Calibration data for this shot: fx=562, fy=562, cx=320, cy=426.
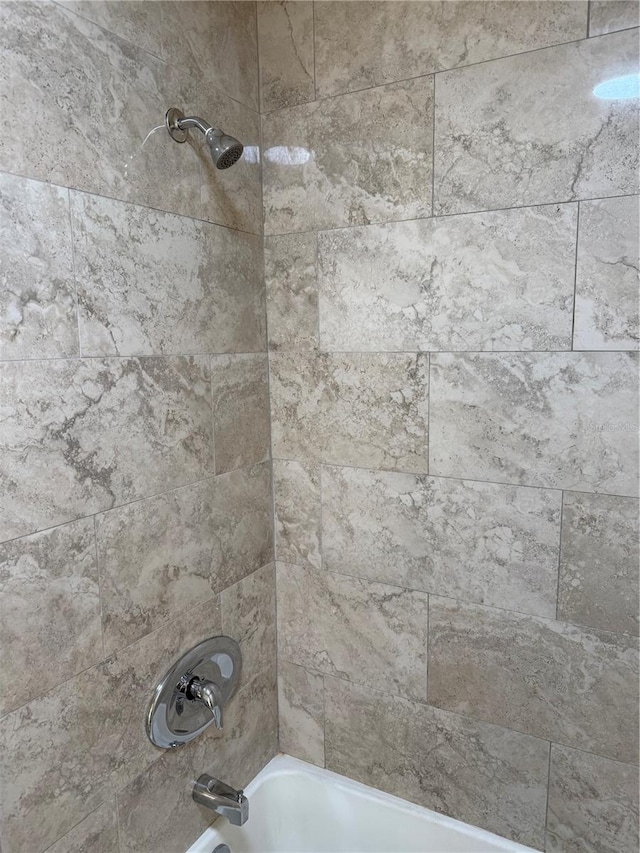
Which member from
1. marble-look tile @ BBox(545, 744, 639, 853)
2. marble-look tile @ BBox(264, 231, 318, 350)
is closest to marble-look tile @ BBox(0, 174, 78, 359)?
marble-look tile @ BBox(264, 231, 318, 350)

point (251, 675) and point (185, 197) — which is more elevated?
point (185, 197)

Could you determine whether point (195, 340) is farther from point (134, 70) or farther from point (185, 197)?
point (134, 70)

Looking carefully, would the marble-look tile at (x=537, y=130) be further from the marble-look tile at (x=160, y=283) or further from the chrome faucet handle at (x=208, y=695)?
the chrome faucet handle at (x=208, y=695)

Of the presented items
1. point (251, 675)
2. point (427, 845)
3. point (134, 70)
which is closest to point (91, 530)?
point (251, 675)

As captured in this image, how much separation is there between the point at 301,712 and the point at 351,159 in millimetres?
1617

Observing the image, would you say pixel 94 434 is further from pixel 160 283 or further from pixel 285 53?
pixel 285 53

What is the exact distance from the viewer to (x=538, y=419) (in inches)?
51.4

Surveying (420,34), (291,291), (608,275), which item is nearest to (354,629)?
(291,291)

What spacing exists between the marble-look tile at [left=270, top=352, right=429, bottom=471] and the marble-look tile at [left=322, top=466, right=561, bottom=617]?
0.19 feet

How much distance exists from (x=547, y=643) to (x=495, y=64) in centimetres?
135

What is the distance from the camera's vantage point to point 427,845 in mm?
1536

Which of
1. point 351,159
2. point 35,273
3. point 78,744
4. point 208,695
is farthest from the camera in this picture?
point 351,159

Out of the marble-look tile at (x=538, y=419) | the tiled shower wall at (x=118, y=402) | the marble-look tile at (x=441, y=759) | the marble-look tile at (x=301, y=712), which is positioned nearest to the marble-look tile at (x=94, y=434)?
the tiled shower wall at (x=118, y=402)

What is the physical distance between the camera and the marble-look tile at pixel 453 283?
126cm
